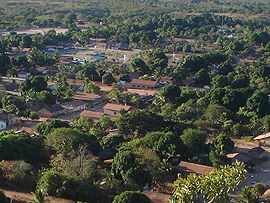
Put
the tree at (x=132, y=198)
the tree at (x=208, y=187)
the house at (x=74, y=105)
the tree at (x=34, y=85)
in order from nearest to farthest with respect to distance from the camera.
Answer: the tree at (x=208, y=187) → the tree at (x=132, y=198) → the house at (x=74, y=105) → the tree at (x=34, y=85)

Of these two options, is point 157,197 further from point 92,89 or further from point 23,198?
point 92,89

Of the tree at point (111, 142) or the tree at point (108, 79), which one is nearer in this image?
the tree at point (111, 142)

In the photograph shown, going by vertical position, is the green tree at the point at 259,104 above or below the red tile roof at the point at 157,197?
below

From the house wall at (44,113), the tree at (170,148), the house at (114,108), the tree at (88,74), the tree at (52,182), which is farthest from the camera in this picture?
the tree at (88,74)

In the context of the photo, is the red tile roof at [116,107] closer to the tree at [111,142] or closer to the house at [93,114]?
the house at [93,114]

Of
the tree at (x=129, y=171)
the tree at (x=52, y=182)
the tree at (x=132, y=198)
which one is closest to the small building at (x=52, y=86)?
the tree at (x=129, y=171)

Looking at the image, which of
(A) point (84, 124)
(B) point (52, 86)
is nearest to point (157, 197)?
(A) point (84, 124)
